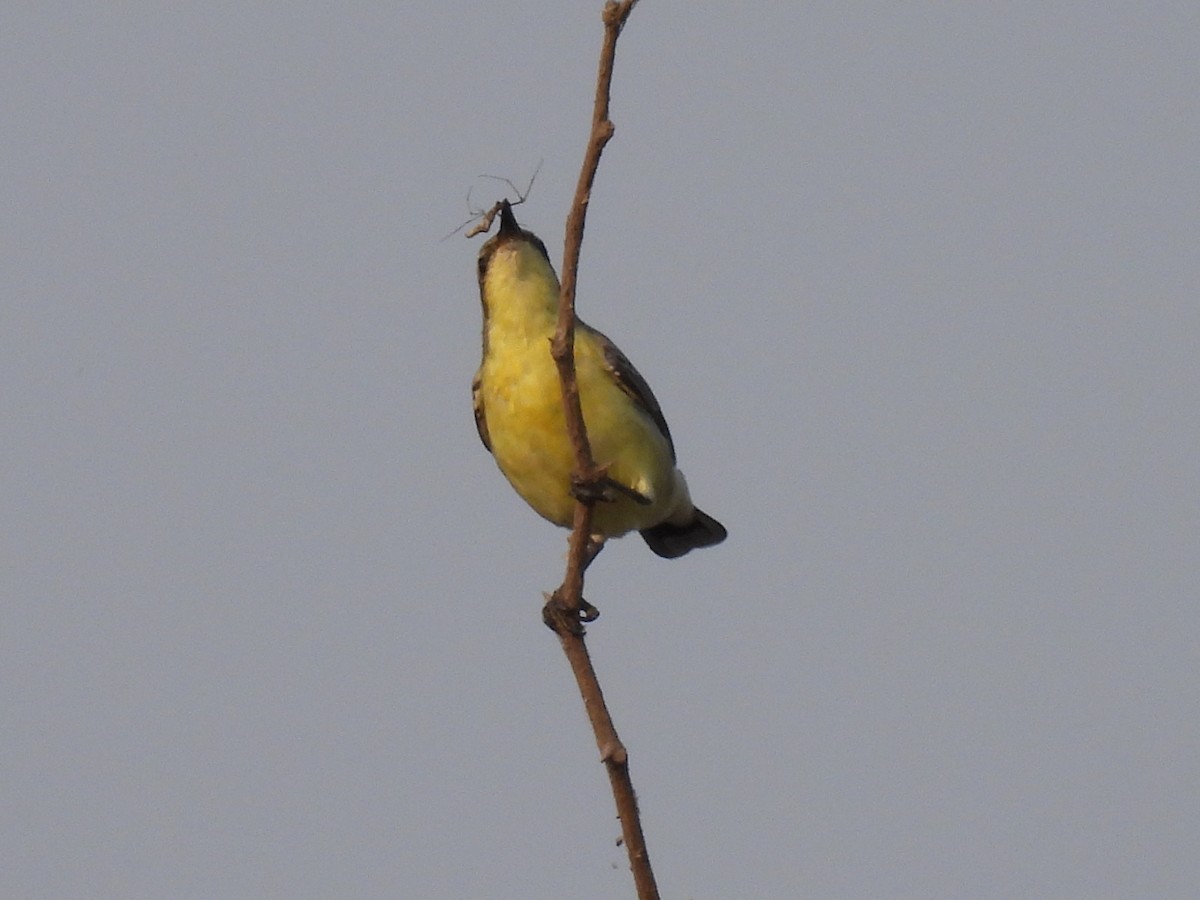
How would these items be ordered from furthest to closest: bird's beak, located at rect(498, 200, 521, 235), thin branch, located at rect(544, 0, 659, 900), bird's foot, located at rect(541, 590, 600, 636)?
1. bird's beak, located at rect(498, 200, 521, 235)
2. bird's foot, located at rect(541, 590, 600, 636)
3. thin branch, located at rect(544, 0, 659, 900)

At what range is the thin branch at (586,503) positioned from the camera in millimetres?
4219

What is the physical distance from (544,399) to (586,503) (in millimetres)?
1863

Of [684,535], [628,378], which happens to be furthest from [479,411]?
[684,535]

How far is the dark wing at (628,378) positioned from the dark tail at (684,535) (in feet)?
4.76

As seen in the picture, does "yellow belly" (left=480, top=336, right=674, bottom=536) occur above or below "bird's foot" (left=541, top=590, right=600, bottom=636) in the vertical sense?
above

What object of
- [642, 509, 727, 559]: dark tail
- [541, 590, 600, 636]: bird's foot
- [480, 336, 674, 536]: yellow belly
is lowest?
[541, 590, 600, 636]: bird's foot

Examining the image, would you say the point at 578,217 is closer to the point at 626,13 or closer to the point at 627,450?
the point at 626,13

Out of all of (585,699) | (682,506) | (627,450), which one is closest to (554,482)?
(627,450)

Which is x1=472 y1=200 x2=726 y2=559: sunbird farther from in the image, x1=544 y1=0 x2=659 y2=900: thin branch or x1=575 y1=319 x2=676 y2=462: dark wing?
x1=544 y1=0 x2=659 y2=900: thin branch

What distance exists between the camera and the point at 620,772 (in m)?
4.69

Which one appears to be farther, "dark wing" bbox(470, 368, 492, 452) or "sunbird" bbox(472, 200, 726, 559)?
"dark wing" bbox(470, 368, 492, 452)

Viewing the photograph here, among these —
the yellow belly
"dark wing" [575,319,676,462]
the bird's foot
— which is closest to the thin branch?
the bird's foot

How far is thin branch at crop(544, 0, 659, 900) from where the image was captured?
4.22m

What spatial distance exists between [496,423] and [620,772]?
2778mm
